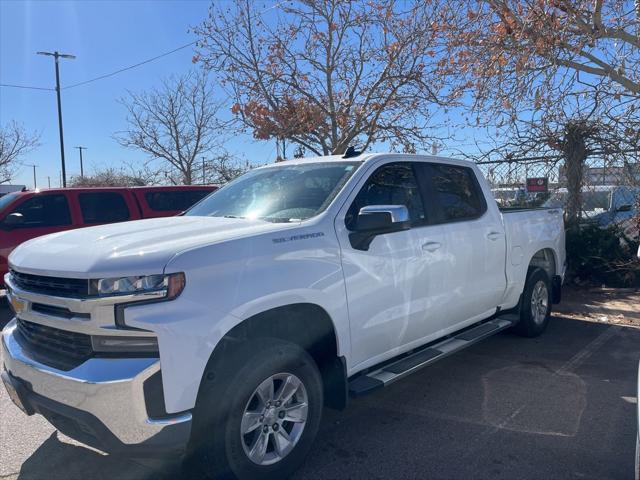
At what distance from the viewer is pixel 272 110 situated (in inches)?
428

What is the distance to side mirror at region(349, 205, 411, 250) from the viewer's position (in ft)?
11.2

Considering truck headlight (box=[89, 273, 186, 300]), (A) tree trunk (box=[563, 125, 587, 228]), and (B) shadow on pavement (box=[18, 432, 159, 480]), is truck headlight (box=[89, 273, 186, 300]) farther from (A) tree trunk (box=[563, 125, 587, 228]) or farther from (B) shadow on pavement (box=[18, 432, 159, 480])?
(A) tree trunk (box=[563, 125, 587, 228])

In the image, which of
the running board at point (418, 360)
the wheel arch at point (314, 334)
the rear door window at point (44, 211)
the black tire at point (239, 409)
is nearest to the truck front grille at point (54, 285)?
the black tire at point (239, 409)

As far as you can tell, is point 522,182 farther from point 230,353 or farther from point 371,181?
point 230,353

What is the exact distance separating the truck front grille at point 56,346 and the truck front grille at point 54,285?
21 centimetres

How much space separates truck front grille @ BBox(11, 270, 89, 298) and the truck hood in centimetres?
5

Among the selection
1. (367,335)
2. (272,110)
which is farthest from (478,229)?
(272,110)

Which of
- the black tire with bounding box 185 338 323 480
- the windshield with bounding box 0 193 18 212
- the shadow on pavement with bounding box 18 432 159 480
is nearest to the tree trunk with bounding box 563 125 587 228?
the black tire with bounding box 185 338 323 480

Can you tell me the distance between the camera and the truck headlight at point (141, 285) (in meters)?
2.59

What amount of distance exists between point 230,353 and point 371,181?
175 cm

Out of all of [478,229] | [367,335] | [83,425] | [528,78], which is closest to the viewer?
[83,425]

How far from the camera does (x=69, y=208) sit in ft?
28.2

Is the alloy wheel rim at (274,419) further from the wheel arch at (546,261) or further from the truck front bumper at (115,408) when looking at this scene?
the wheel arch at (546,261)

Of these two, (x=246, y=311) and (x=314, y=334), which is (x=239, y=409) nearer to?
(x=246, y=311)
